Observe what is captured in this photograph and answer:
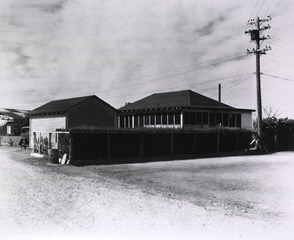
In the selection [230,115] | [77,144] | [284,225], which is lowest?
[284,225]

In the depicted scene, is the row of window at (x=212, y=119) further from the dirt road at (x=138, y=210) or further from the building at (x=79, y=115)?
the dirt road at (x=138, y=210)

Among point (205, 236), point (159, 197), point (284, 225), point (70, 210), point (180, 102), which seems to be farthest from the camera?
point (180, 102)

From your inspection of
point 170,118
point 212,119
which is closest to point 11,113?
point 170,118

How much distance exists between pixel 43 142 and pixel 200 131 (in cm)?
1069

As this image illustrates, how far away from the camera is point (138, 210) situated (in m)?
7.75

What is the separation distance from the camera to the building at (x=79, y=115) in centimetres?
2967

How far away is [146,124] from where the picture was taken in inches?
1372

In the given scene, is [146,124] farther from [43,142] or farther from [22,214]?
[22,214]

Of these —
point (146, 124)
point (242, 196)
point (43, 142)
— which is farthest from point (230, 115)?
point (242, 196)

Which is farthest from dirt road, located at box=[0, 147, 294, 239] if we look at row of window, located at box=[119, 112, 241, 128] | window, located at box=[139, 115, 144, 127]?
window, located at box=[139, 115, 144, 127]

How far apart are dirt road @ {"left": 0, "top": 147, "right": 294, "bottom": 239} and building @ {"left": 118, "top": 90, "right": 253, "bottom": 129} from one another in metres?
19.0

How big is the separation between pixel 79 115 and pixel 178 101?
997 cm

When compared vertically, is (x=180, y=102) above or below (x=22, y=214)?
above

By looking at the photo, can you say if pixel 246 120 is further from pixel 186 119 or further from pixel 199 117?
pixel 186 119
